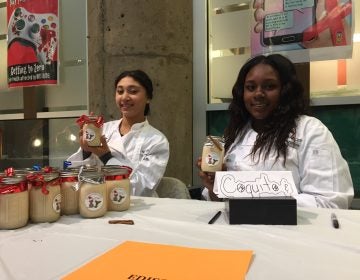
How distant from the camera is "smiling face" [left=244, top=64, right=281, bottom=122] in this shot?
166cm

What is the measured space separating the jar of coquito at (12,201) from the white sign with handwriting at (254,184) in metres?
0.55

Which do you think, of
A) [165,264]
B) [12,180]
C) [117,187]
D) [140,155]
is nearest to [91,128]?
[117,187]

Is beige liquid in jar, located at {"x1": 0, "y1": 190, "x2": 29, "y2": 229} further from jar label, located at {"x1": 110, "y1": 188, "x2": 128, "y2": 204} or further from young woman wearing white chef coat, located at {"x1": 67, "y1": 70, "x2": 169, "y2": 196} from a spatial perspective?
young woman wearing white chef coat, located at {"x1": 67, "y1": 70, "x2": 169, "y2": 196}

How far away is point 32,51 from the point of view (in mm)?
2895

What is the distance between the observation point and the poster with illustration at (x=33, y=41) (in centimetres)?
284

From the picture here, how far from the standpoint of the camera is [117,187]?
45.7 inches

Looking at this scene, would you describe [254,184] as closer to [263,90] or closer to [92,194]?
[92,194]

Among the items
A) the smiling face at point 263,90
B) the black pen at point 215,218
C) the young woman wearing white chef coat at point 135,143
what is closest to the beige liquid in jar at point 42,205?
the black pen at point 215,218

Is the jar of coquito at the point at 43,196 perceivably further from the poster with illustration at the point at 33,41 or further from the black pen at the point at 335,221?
the poster with illustration at the point at 33,41

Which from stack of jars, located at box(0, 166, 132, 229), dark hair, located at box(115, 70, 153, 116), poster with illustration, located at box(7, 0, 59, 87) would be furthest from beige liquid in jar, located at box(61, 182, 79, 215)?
poster with illustration, located at box(7, 0, 59, 87)

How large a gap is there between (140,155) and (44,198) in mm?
983

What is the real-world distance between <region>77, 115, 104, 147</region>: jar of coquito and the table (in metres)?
0.39

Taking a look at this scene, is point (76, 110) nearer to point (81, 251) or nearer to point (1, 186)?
point (1, 186)

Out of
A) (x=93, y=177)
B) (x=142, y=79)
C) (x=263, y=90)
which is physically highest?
(x=142, y=79)
